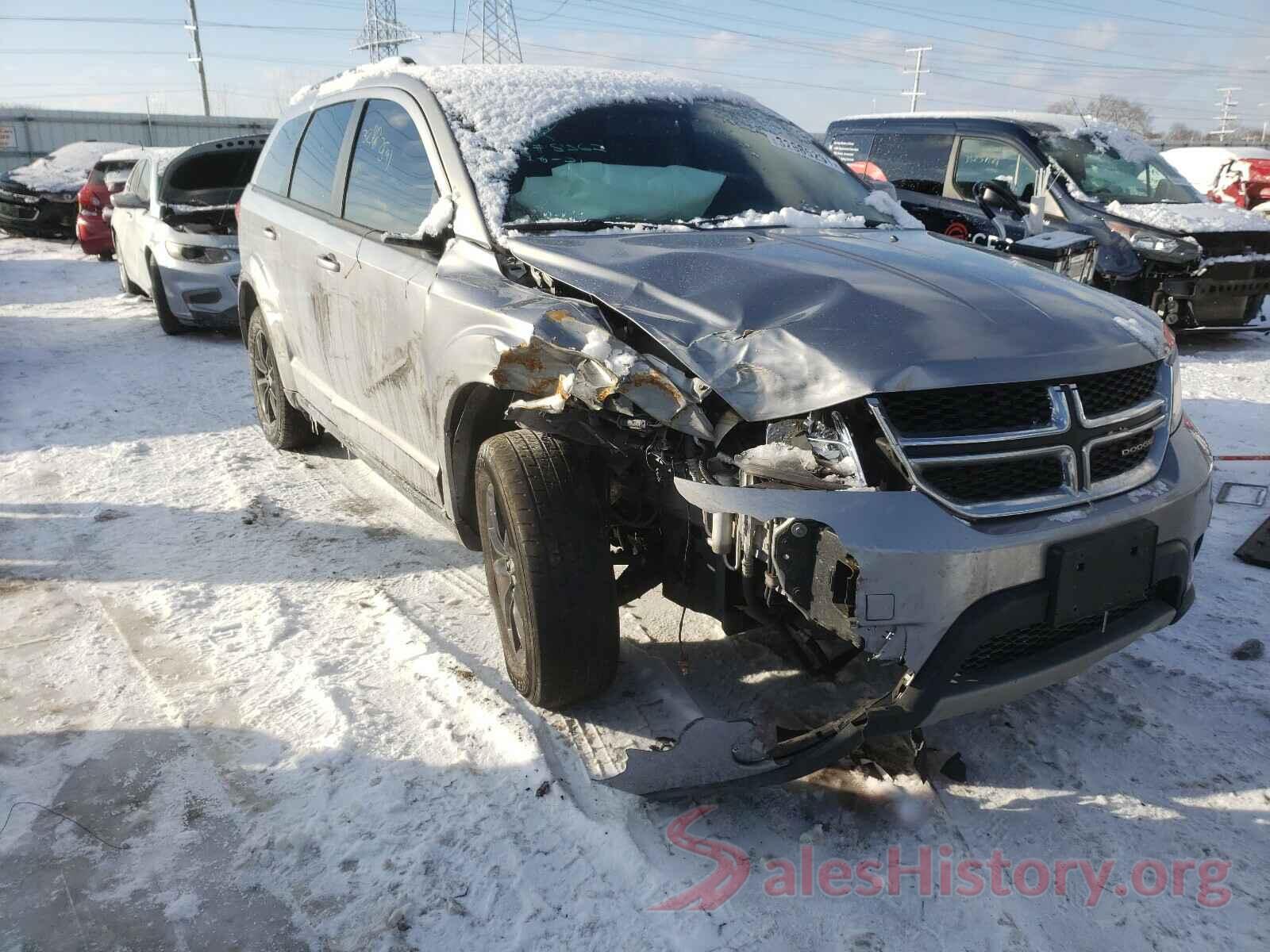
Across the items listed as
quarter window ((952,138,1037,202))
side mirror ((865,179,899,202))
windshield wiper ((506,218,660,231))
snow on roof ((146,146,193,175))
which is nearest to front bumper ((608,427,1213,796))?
windshield wiper ((506,218,660,231))

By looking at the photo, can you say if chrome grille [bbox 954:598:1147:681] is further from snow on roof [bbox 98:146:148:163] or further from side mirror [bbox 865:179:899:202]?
snow on roof [bbox 98:146:148:163]

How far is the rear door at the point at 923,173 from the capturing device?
8.87 metres

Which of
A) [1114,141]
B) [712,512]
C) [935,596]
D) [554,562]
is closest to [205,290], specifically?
[554,562]

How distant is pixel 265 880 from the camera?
88.1 inches

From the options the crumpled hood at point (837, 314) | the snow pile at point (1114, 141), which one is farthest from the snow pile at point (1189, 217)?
the crumpled hood at point (837, 314)

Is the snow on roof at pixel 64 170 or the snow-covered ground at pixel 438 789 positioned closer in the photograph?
the snow-covered ground at pixel 438 789

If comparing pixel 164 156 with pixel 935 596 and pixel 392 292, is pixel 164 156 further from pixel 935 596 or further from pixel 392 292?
pixel 935 596

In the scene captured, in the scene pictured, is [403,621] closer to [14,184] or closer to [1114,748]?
[1114,748]

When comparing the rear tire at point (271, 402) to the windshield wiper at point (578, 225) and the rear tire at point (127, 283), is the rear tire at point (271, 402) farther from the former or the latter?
the rear tire at point (127, 283)

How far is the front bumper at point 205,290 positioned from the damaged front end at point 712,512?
6531mm

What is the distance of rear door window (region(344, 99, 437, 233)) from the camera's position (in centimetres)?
333

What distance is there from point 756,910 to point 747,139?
9.16 feet

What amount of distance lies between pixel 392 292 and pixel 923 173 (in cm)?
726

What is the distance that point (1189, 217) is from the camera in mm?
8055
